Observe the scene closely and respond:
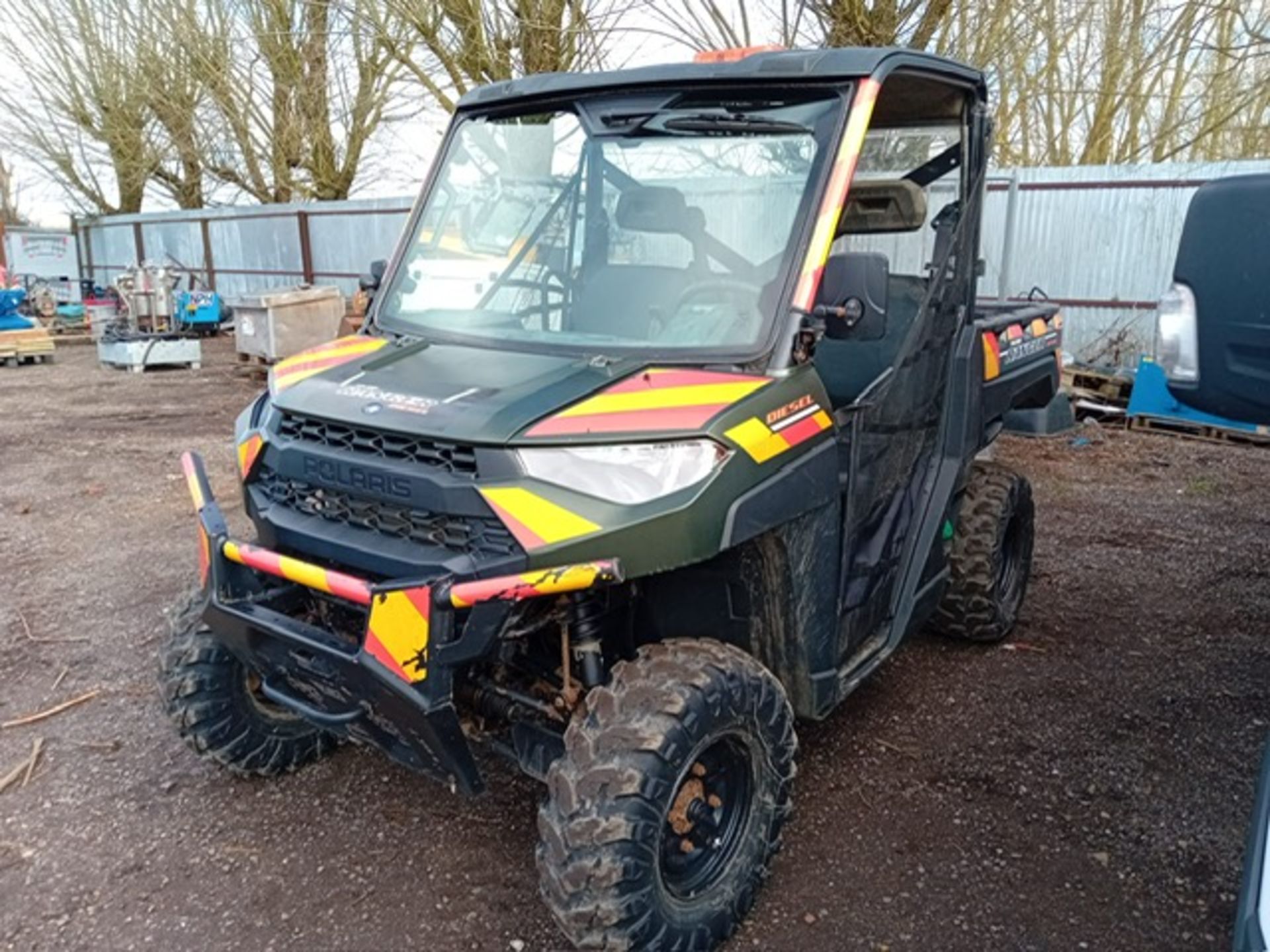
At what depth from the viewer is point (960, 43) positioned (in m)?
9.04

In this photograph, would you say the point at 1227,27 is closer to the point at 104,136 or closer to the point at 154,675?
the point at 154,675

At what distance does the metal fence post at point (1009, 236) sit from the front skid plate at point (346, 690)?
29.6 feet

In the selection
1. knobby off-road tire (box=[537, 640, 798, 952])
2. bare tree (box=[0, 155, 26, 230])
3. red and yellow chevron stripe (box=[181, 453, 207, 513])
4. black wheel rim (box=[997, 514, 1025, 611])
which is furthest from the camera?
bare tree (box=[0, 155, 26, 230])

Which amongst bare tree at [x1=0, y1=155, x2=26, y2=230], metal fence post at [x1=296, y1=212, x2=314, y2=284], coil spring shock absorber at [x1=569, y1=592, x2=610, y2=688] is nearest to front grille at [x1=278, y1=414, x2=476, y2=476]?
coil spring shock absorber at [x1=569, y1=592, x2=610, y2=688]

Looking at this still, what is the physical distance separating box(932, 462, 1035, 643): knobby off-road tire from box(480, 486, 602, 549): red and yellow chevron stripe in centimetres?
234

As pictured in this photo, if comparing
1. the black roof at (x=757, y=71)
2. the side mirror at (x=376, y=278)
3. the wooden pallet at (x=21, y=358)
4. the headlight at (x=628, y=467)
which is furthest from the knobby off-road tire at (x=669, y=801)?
the wooden pallet at (x=21, y=358)

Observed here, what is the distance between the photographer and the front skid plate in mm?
2354

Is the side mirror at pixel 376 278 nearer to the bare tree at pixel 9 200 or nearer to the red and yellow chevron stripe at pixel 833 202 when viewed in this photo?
the red and yellow chevron stripe at pixel 833 202

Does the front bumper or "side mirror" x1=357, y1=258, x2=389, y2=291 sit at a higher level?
"side mirror" x1=357, y1=258, x2=389, y2=291

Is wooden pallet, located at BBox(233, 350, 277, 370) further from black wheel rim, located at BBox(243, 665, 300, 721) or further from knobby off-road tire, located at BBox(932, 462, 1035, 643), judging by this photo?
knobby off-road tire, located at BBox(932, 462, 1035, 643)

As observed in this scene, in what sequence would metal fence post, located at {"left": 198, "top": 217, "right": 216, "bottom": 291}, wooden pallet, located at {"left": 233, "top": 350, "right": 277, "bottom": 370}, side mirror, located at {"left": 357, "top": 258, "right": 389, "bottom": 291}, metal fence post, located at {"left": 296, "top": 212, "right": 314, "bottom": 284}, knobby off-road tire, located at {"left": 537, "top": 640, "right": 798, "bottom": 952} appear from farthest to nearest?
metal fence post, located at {"left": 198, "top": 217, "right": 216, "bottom": 291}
metal fence post, located at {"left": 296, "top": 212, "right": 314, "bottom": 284}
wooden pallet, located at {"left": 233, "top": 350, "right": 277, "bottom": 370}
side mirror, located at {"left": 357, "top": 258, "right": 389, "bottom": 291}
knobby off-road tire, located at {"left": 537, "top": 640, "right": 798, "bottom": 952}

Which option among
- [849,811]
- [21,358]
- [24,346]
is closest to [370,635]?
[849,811]

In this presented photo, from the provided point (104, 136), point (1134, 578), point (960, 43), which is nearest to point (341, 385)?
point (1134, 578)

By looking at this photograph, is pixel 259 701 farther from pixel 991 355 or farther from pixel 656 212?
pixel 991 355
